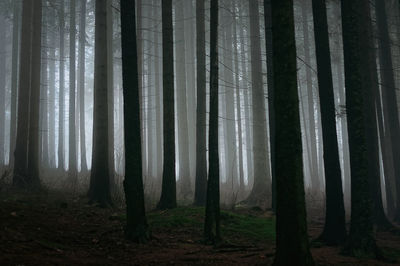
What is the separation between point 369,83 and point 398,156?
16.1 feet

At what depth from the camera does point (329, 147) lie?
908cm

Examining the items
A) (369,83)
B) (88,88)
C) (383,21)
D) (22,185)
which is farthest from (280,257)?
Result: (88,88)

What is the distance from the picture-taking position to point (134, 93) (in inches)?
309

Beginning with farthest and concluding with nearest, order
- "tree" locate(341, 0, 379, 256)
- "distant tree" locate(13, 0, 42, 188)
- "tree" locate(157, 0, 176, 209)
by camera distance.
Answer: "distant tree" locate(13, 0, 42, 188), "tree" locate(157, 0, 176, 209), "tree" locate(341, 0, 379, 256)

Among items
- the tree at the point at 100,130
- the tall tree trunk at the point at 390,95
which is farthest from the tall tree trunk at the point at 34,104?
the tall tree trunk at the point at 390,95

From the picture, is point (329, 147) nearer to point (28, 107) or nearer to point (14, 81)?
point (28, 107)

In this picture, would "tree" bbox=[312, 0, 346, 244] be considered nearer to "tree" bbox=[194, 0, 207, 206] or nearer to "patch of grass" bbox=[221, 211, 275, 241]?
"patch of grass" bbox=[221, 211, 275, 241]

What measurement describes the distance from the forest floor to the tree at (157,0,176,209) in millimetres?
634

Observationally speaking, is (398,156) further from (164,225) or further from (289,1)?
(289,1)

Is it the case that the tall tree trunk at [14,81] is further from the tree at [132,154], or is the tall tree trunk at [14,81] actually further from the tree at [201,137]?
the tree at [132,154]

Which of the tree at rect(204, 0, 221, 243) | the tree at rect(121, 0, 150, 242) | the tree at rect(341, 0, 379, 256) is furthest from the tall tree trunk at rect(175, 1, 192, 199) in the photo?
the tree at rect(341, 0, 379, 256)

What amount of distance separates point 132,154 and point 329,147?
4902 mm

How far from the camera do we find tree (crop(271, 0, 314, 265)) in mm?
5480

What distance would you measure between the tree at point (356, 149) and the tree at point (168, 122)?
544 cm
